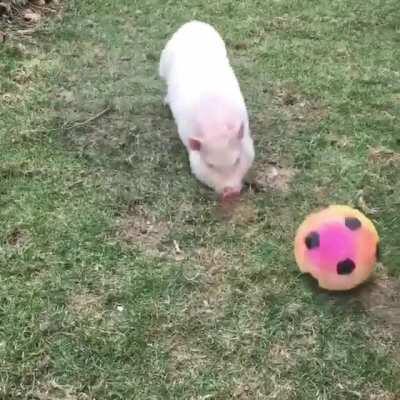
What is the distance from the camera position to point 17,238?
3.78 metres

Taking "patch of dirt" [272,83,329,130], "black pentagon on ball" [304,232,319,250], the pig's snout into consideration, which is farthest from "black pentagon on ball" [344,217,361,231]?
"patch of dirt" [272,83,329,130]

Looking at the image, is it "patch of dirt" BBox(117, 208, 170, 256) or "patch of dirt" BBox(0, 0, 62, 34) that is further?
A: "patch of dirt" BBox(0, 0, 62, 34)

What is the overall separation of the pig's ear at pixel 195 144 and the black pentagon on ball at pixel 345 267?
49.5 inches

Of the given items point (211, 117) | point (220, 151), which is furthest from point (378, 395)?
point (211, 117)

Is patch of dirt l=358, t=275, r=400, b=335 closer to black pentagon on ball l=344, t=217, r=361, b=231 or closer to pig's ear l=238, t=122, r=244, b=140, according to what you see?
black pentagon on ball l=344, t=217, r=361, b=231

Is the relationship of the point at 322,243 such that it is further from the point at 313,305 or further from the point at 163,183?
the point at 163,183

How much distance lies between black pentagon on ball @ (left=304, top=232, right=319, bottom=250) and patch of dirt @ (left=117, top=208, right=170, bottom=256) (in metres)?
0.75

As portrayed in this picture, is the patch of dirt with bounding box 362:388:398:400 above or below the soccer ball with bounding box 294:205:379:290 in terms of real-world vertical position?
below

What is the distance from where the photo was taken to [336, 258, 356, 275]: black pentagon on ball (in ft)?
10.9

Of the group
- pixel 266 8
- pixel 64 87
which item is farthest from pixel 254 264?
pixel 266 8

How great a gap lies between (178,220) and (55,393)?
1.29 meters

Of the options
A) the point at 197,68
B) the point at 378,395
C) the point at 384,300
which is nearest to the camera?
the point at 378,395

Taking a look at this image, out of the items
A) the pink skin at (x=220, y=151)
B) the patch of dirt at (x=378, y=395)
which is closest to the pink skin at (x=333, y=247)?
the patch of dirt at (x=378, y=395)

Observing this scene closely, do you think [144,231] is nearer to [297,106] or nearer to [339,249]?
[339,249]
